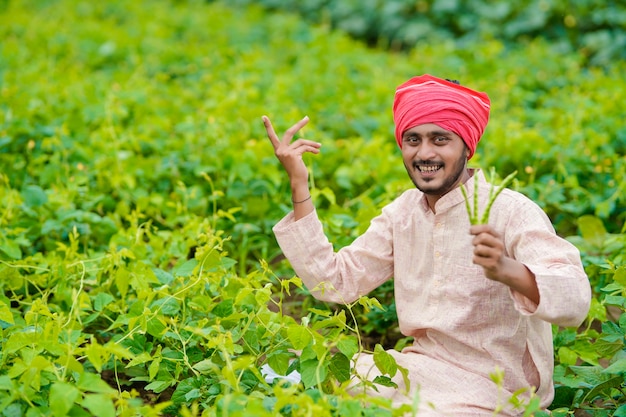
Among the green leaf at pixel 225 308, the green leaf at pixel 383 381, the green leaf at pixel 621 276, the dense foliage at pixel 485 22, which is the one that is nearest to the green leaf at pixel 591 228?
the green leaf at pixel 621 276

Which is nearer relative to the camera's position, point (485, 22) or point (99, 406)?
point (99, 406)

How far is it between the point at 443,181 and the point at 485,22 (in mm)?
5219

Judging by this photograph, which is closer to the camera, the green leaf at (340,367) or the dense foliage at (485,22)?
the green leaf at (340,367)

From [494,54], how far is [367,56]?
96 centimetres

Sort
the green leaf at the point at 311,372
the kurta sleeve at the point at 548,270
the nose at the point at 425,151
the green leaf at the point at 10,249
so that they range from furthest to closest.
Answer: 1. the green leaf at the point at 10,249
2. the nose at the point at 425,151
3. the green leaf at the point at 311,372
4. the kurta sleeve at the point at 548,270

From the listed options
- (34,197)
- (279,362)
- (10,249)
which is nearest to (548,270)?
(279,362)

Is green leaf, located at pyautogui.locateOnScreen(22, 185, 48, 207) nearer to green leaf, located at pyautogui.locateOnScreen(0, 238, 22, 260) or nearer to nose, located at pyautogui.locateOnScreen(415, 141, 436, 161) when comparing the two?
green leaf, located at pyautogui.locateOnScreen(0, 238, 22, 260)

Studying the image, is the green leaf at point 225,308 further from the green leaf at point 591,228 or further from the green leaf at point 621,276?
the green leaf at point 591,228

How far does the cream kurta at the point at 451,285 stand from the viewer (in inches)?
85.8

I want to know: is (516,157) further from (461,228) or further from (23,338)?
(23,338)

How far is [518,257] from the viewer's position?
2145 mm

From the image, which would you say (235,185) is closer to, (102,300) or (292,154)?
(102,300)

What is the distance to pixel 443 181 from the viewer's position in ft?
7.51

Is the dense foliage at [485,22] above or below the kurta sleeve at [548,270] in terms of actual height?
above
